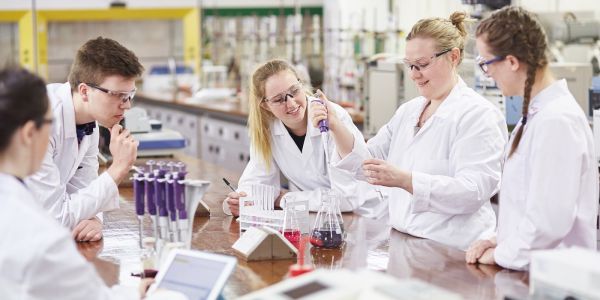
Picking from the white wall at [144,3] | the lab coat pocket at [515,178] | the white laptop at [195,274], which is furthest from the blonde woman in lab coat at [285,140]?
the white wall at [144,3]

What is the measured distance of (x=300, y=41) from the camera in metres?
7.88

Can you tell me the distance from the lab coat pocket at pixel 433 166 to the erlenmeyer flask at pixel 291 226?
43 cm

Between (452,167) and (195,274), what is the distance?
104 cm

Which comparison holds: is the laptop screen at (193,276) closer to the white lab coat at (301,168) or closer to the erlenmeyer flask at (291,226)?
the erlenmeyer flask at (291,226)

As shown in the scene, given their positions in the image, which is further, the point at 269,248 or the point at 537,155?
the point at 269,248

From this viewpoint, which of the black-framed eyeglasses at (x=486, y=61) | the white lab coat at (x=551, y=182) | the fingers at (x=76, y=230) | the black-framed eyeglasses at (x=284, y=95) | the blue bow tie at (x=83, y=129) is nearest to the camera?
the white lab coat at (x=551, y=182)

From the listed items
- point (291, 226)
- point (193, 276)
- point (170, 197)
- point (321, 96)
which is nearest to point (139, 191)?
point (170, 197)

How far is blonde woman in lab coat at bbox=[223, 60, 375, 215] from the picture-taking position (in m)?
3.15

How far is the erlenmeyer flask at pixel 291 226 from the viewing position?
2.65m

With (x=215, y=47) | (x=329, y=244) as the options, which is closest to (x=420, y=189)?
(x=329, y=244)

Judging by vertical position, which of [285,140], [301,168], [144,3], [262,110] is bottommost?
[301,168]

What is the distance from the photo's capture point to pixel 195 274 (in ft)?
6.52

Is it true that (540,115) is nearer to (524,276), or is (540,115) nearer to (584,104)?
(524,276)

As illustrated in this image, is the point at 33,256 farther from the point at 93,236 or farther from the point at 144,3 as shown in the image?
the point at 144,3
